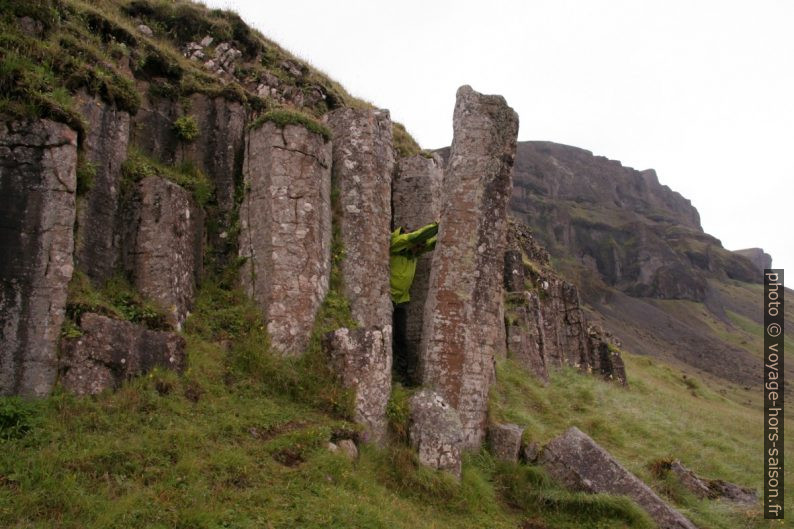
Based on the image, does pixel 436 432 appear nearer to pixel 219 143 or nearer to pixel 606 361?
pixel 219 143

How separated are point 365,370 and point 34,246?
17.5ft

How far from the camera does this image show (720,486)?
14086 mm

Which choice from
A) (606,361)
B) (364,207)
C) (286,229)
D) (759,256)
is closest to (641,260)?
(759,256)

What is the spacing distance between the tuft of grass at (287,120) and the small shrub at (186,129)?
130 cm

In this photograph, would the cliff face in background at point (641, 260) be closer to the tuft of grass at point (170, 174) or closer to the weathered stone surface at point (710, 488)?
the weathered stone surface at point (710, 488)

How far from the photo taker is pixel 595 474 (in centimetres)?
1179

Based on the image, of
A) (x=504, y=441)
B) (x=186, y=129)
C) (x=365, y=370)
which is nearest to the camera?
(x=365, y=370)

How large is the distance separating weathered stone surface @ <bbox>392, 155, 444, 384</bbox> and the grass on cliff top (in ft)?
8.60

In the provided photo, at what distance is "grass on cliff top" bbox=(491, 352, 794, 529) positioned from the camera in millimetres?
12945

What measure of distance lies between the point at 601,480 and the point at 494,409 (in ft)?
9.95

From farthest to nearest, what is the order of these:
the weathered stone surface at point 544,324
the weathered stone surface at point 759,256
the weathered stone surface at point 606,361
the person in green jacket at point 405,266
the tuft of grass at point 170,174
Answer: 1. the weathered stone surface at point 759,256
2. the weathered stone surface at point 606,361
3. the weathered stone surface at point 544,324
4. the person in green jacket at point 405,266
5. the tuft of grass at point 170,174

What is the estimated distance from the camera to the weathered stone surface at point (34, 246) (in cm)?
871

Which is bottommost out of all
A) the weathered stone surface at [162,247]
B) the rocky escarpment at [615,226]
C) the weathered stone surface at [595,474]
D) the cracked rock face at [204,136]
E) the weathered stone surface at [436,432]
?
the weathered stone surface at [595,474]

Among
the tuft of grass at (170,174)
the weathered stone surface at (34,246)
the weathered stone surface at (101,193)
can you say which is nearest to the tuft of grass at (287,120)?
the tuft of grass at (170,174)
